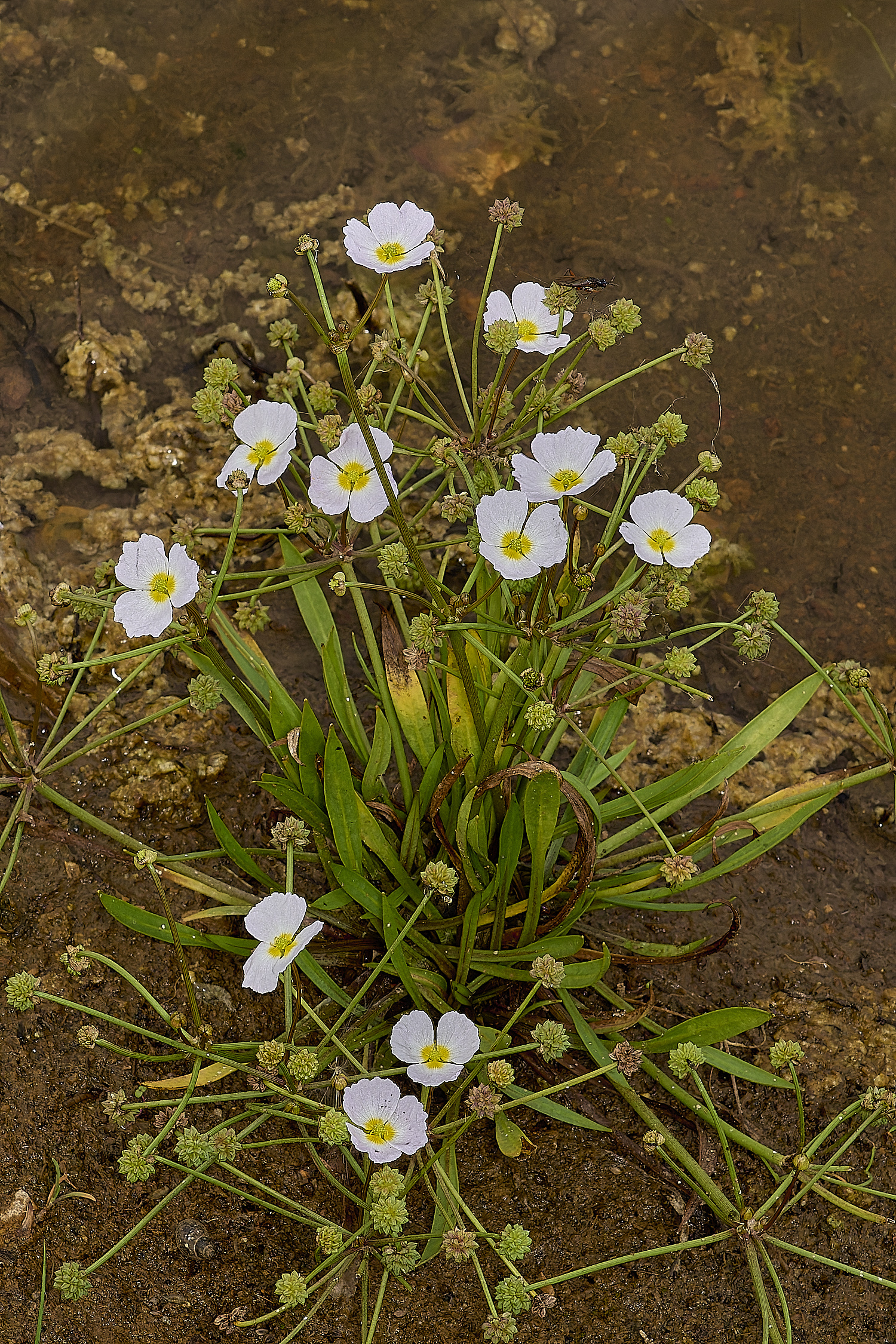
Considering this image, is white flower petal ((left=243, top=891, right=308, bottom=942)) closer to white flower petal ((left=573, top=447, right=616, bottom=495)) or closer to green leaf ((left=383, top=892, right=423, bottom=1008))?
green leaf ((left=383, top=892, right=423, bottom=1008))

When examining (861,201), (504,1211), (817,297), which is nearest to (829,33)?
(861,201)

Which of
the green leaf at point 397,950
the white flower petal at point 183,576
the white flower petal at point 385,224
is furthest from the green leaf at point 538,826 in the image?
the white flower petal at point 385,224

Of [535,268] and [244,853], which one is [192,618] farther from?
[535,268]

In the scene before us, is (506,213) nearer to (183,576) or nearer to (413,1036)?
(183,576)

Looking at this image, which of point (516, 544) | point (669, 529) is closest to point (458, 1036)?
point (516, 544)

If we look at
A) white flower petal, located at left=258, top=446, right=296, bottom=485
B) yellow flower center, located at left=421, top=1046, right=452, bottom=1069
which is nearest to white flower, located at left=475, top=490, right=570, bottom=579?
white flower petal, located at left=258, top=446, right=296, bottom=485

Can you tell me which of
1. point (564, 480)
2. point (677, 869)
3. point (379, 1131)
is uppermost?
point (564, 480)
